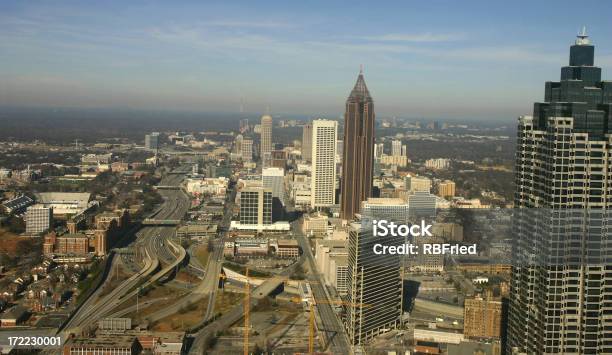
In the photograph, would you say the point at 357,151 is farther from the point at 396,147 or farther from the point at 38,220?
the point at 396,147

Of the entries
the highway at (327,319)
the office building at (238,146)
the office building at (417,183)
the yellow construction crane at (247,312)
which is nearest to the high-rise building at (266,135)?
the office building at (238,146)

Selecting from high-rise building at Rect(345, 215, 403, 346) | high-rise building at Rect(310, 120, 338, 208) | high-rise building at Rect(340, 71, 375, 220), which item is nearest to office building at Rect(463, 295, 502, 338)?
high-rise building at Rect(345, 215, 403, 346)

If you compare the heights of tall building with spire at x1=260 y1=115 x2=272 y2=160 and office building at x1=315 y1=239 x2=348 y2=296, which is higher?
tall building with spire at x1=260 y1=115 x2=272 y2=160

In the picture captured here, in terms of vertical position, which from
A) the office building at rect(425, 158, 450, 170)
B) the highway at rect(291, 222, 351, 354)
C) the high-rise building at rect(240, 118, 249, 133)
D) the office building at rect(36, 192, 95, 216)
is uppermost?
the high-rise building at rect(240, 118, 249, 133)

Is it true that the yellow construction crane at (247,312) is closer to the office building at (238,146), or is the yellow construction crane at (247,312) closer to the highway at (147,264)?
the highway at (147,264)

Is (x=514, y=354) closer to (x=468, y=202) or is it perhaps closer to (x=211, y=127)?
(x=468, y=202)

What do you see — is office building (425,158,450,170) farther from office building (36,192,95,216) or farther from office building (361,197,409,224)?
office building (36,192,95,216)

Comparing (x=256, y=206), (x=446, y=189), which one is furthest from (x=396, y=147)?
(x=256, y=206)
